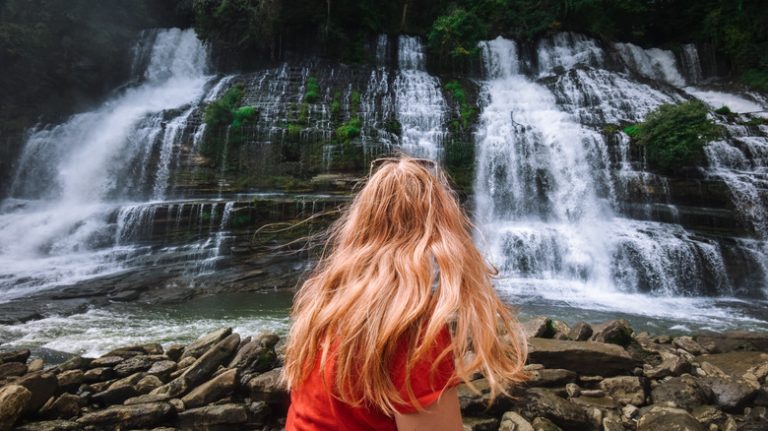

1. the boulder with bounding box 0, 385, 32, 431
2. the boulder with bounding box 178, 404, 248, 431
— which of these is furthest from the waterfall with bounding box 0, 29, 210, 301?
the boulder with bounding box 178, 404, 248, 431

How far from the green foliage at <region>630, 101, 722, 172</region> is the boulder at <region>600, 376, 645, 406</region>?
40.8 feet

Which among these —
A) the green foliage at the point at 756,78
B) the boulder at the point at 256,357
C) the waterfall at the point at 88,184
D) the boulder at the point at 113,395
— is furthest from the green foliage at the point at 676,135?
the waterfall at the point at 88,184

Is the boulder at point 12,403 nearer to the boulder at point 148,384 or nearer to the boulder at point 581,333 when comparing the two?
the boulder at point 148,384

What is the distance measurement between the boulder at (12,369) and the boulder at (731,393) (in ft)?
25.3

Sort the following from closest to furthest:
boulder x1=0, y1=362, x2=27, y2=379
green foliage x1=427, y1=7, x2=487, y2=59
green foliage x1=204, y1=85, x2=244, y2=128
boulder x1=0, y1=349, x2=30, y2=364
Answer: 1. boulder x1=0, y1=362, x2=27, y2=379
2. boulder x1=0, y1=349, x2=30, y2=364
3. green foliage x1=204, y1=85, x2=244, y2=128
4. green foliage x1=427, y1=7, x2=487, y2=59

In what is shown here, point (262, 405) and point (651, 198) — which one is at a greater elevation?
point (651, 198)

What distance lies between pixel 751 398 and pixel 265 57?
24.1 metres

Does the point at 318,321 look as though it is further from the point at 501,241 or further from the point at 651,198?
the point at 651,198

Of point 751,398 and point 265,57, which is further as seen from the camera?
point 265,57

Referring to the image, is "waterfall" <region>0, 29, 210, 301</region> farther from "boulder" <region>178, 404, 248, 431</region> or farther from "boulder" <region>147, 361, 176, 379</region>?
"boulder" <region>178, 404, 248, 431</region>

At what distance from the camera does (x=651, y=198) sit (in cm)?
1395

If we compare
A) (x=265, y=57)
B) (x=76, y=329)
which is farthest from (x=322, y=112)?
(x=76, y=329)

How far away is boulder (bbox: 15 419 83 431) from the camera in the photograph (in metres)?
3.49

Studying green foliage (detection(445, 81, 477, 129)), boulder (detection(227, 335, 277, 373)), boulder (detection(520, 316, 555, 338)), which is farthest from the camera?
green foliage (detection(445, 81, 477, 129))
